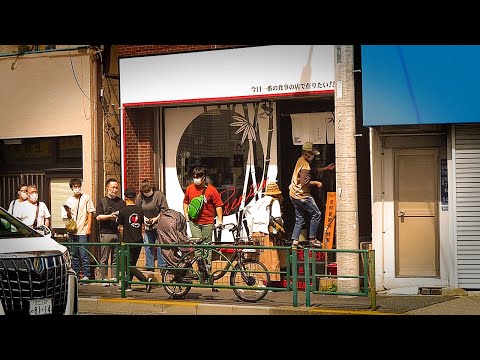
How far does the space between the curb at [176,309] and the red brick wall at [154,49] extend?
5250 millimetres

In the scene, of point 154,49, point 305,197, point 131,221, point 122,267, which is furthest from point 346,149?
point 154,49

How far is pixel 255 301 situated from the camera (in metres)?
14.5

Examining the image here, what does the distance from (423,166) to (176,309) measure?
5.14 metres

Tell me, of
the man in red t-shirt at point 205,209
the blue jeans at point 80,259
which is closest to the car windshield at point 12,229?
the blue jeans at point 80,259

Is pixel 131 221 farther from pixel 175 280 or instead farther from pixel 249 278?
pixel 249 278

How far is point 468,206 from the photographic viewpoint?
1527 cm

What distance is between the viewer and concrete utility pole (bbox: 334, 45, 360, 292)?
15.8m

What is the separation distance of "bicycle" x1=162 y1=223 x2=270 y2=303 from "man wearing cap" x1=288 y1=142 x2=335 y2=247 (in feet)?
6.66

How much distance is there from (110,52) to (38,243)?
26.9 ft

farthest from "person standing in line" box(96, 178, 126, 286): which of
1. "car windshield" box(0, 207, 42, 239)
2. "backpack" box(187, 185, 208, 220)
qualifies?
"car windshield" box(0, 207, 42, 239)

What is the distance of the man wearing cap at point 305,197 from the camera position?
16.5 m

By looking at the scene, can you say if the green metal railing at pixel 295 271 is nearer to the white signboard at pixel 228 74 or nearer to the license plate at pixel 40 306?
the white signboard at pixel 228 74
